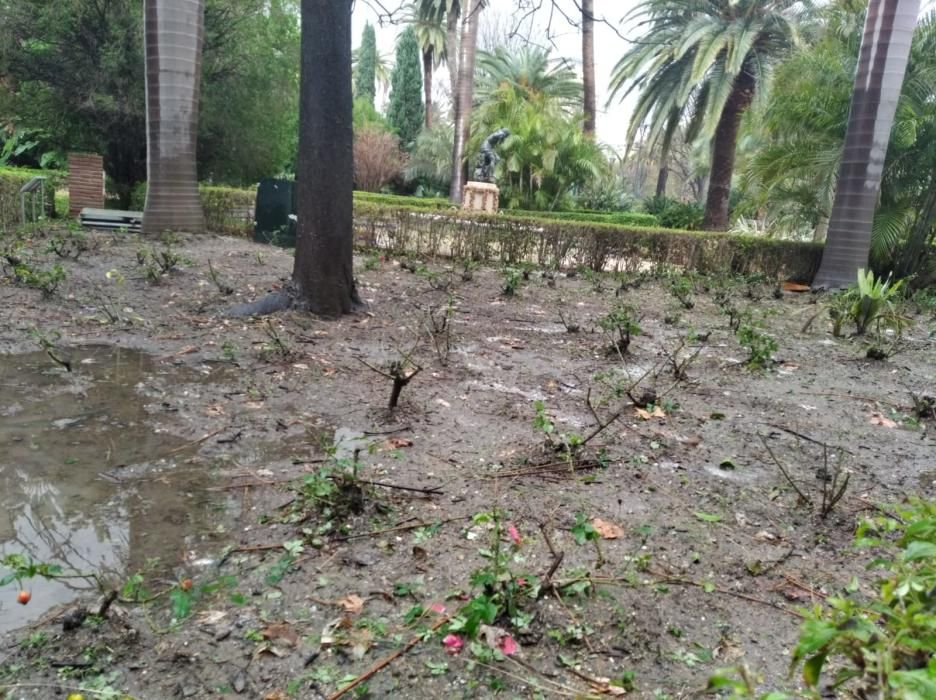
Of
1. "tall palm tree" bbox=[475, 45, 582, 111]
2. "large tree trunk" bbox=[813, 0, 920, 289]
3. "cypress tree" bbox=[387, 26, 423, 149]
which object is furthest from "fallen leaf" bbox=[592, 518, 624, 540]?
"cypress tree" bbox=[387, 26, 423, 149]

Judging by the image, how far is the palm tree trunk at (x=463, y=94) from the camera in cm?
2389

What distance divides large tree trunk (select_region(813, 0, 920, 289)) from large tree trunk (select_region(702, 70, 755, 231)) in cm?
Answer: 759

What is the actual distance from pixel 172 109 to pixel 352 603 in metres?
9.57

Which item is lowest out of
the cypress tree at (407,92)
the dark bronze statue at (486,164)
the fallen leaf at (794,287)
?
the fallen leaf at (794,287)

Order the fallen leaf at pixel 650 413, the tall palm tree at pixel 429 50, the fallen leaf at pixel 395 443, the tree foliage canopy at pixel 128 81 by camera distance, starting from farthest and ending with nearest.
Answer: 1. the tall palm tree at pixel 429 50
2. the tree foliage canopy at pixel 128 81
3. the fallen leaf at pixel 650 413
4. the fallen leaf at pixel 395 443

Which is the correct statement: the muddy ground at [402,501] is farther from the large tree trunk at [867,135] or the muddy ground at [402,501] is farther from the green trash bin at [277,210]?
the large tree trunk at [867,135]

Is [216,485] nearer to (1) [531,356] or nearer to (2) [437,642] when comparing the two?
(2) [437,642]

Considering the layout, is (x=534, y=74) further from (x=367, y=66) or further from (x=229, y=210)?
(x=229, y=210)

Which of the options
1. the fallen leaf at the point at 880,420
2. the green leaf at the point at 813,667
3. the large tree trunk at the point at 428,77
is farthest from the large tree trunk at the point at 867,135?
the large tree trunk at the point at 428,77

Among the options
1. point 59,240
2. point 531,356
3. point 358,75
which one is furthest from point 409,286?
point 358,75

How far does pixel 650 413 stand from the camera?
407 cm

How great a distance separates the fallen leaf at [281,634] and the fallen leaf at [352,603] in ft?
0.60

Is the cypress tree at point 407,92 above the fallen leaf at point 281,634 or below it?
above

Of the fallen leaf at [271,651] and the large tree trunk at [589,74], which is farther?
the large tree trunk at [589,74]
